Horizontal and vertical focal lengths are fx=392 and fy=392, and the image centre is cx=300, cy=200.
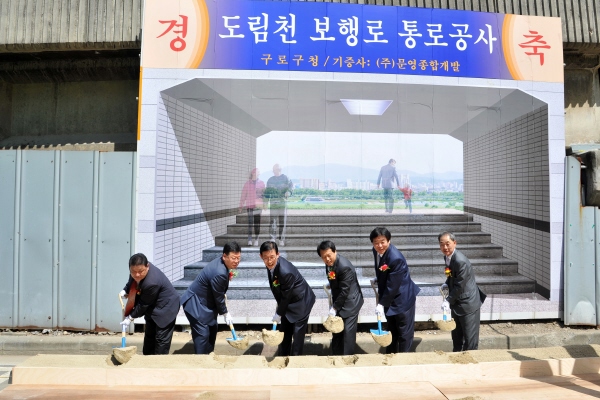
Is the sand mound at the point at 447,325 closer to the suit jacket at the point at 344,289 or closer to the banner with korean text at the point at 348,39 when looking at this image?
the suit jacket at the point at 344,289

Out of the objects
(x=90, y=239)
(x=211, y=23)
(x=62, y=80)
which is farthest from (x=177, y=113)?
(x=62, y=80)

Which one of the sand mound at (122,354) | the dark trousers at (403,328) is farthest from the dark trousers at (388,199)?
the sand mound at (122,354)

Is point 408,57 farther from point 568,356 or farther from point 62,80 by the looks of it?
point 62,80

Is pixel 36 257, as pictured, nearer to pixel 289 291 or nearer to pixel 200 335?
pixel 200 335

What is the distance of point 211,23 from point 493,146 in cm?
422

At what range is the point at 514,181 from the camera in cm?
564

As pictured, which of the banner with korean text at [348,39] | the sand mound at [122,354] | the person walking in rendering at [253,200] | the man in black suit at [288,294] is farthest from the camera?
the person walking in rendering at [253,200]

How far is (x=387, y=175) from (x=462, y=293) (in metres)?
2.12

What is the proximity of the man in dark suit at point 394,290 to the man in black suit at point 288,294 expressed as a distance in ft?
2.35

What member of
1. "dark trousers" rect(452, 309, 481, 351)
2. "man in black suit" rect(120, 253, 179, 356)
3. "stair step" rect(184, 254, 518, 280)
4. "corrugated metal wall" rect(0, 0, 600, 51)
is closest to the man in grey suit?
"stair step" rect(184, 254, 518, 280)

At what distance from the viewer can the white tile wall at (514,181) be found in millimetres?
5395

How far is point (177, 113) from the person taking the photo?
17.1 ft

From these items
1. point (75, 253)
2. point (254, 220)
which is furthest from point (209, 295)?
point (75, 253)

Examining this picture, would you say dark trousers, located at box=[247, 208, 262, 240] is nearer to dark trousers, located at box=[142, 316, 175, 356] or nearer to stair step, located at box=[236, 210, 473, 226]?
stair step, located at box=[236, 210, 473, 226]
